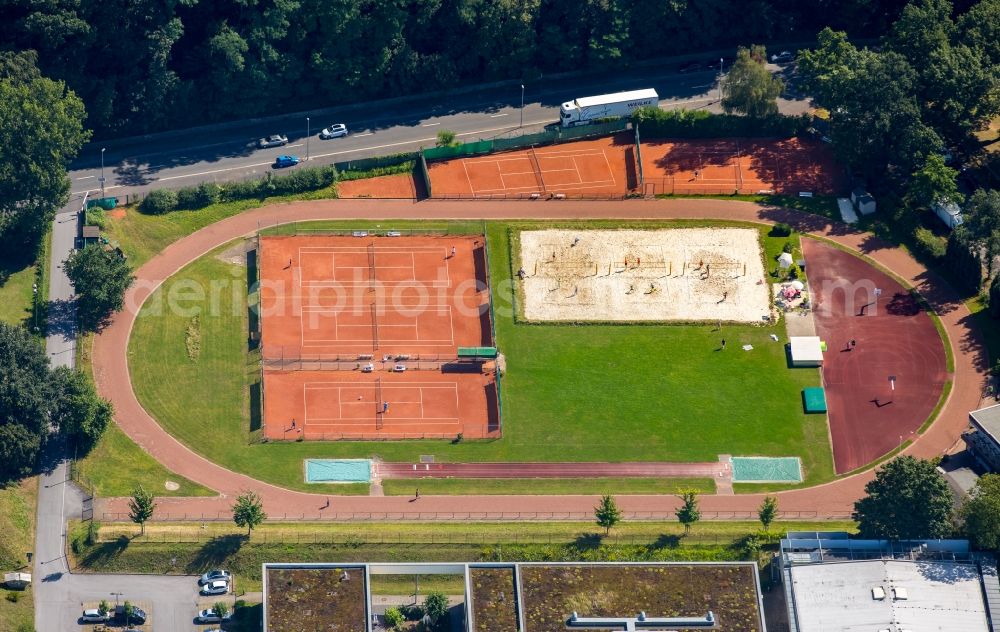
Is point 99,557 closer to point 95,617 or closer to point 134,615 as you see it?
point 95,617

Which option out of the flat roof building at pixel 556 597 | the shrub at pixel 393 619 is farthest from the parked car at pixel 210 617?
the shrub at pixel 393 619

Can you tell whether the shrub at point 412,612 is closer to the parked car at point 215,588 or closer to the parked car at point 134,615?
the parked car at point 215,588

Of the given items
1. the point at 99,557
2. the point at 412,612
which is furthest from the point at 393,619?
the point at 99,557

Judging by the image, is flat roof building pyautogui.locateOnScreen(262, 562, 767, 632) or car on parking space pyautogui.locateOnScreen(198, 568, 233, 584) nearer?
flat roof building pyautogui.locateOnScreen(262, 562, 767, 632)

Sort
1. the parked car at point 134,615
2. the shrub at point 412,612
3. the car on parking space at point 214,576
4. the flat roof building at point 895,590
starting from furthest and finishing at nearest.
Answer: the car on parking space at point 214,576 < the shrub at point 412,612 < the parked car at point 134,615 < the flat roof building at point 895,590

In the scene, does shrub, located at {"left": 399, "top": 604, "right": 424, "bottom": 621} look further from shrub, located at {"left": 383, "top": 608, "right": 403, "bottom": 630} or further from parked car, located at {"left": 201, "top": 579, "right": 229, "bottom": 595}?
parked car, located at {"left": 201, "top": 579, "right": 229, "bottom": 595}

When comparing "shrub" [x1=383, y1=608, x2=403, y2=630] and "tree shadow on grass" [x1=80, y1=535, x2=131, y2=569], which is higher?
"tree shadow on grass" [x1=80, y1=535, x2=131, y2=569]

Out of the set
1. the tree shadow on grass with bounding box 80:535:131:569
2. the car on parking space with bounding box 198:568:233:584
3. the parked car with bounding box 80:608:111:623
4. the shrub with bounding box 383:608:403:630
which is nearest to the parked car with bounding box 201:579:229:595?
the car on parking space with bounding box 198:568:233:584

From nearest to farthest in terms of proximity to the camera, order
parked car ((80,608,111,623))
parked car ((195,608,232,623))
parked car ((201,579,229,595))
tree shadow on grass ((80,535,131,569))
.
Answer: parked car ((80,608,111,623))
parked car ((195,608,232,623))
parked car ((201,579,229,595))
tree shadow on grass ((80,535,131,569))

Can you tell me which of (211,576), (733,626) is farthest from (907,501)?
(211,576)

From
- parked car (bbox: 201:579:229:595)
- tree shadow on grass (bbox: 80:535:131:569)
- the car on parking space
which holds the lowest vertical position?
parked car (bbox: 201:579:229:595)
